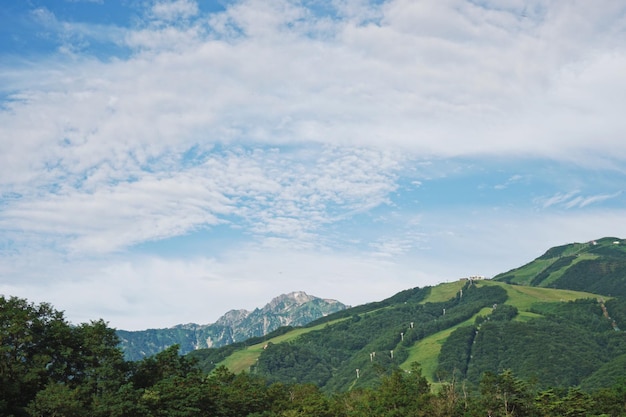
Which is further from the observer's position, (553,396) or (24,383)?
(553,396)

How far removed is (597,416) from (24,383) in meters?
88.5

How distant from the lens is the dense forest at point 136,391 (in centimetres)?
6875

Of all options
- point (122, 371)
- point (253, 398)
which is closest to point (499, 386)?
point (253, 398)

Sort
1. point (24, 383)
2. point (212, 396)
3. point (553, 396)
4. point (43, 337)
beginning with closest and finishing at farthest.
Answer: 1. point (24, 383)
2. point (43, 337)
3. point (212, 396)
4. point (553, 396)

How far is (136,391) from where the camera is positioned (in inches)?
3044

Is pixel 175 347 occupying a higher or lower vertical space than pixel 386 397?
higher

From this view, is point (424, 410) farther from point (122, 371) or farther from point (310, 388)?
point (122, 371)

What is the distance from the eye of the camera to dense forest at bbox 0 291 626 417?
6875 centimetres

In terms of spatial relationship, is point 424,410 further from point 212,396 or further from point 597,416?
point 212,396

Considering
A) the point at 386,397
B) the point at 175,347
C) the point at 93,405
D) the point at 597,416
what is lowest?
the point at 597,416

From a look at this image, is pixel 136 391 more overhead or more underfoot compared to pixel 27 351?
more underfoot

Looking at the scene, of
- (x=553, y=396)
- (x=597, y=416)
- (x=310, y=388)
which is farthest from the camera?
(x=310, y=388)

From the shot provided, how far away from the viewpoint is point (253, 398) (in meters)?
98.1

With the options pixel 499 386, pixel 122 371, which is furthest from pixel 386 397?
pixel 122 371
